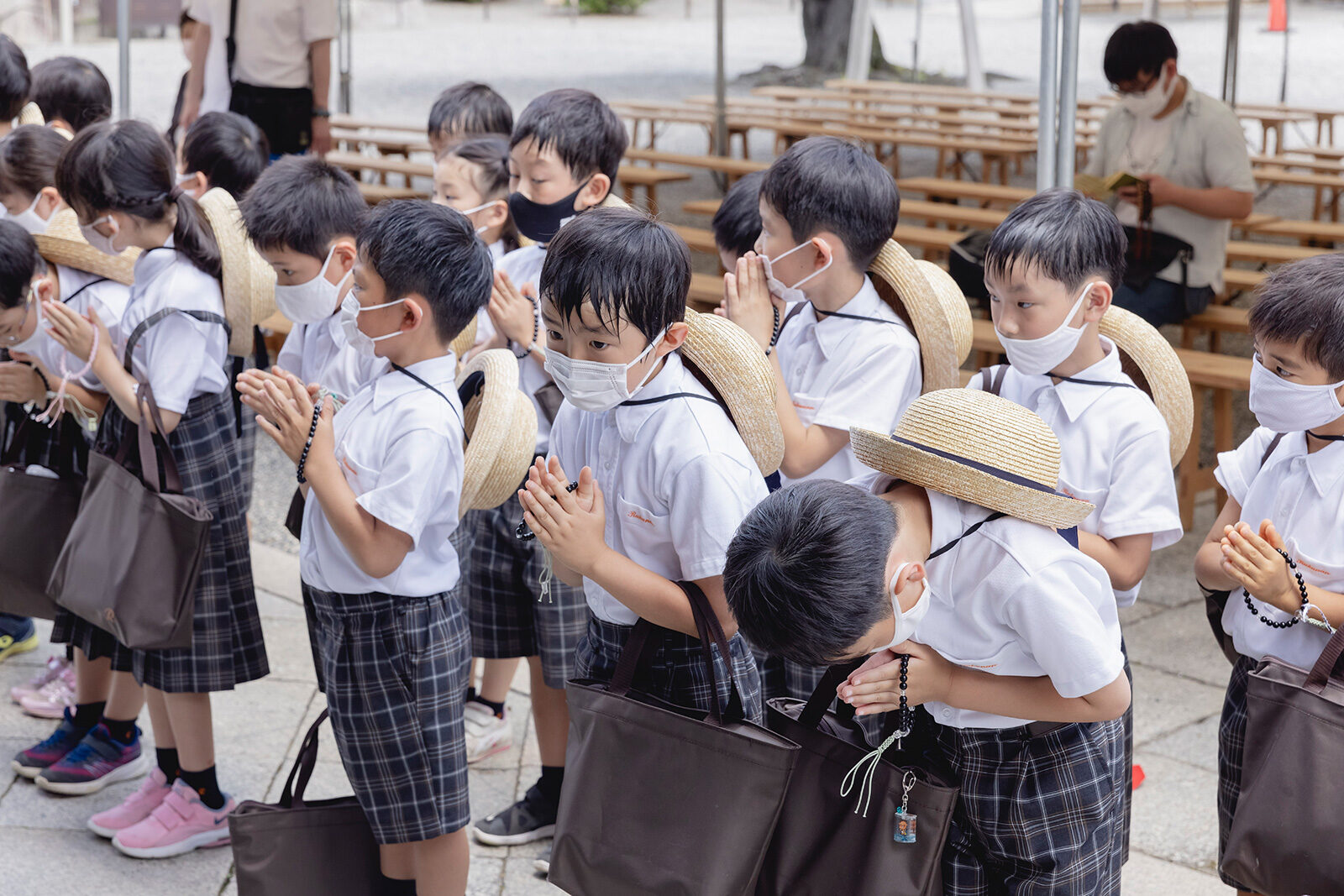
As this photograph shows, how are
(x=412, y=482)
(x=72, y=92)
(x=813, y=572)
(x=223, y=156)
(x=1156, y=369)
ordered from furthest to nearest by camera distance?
(x=72, y=92)
(x=223, y=156)
(x=1156, y=369)
(x=412, y=482)
(x=813, y=572)

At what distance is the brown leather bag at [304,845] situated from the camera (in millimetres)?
2164

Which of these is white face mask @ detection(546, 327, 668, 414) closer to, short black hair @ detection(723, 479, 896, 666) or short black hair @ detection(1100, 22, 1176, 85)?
short black hair @ detection(723, 479, 896, 666)

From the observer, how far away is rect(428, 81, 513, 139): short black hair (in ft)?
11.8

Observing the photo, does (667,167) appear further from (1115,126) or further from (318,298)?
(318,298)

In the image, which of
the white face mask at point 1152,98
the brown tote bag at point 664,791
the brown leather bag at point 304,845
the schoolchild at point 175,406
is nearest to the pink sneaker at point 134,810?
the schoolchild at point 175,406

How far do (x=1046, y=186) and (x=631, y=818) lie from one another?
2195 millimetres

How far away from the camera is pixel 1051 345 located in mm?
2107

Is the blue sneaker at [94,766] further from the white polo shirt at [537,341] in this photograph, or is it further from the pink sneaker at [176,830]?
the white polo shirt at [537,341]

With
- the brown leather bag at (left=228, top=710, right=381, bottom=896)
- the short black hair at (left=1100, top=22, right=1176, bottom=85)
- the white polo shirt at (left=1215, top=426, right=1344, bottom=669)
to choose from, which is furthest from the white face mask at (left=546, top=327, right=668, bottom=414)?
the short black hair at (left=1100, top=22, right=1176, bottom=85)

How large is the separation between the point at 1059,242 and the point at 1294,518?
1.82ft

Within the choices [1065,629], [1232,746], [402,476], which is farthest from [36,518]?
[1232,746]

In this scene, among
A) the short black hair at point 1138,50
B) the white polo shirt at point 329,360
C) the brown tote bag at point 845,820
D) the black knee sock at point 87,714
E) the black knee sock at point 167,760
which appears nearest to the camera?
the brown tote bag at point 845,820

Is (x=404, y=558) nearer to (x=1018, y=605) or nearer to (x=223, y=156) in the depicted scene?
(x=1018, y=605)

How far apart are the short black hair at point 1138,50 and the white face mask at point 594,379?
134 inches
